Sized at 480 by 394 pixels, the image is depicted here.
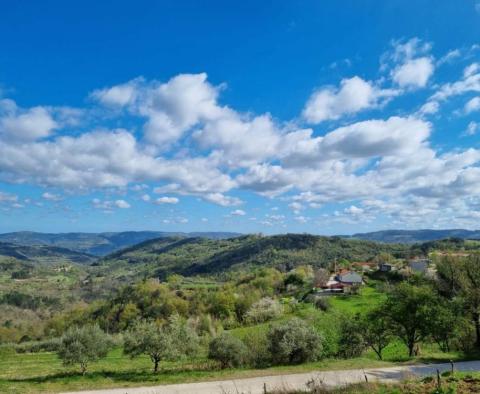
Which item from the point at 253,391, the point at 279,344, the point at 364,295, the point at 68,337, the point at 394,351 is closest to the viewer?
the point at 253,391

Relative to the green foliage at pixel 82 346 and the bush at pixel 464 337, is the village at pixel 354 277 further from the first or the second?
the green foliage at pixel 82 346

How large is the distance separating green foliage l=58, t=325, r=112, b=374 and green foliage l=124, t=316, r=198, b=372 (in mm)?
2092

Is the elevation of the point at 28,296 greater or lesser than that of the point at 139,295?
lesser

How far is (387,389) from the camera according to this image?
50.9 ft

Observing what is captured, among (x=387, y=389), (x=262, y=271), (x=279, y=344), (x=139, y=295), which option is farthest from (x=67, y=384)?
(x=262, y=271)

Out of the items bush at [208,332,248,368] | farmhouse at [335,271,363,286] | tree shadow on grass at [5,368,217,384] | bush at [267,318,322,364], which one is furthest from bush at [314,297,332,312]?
tree shadow on grass at [5,368,217,384]

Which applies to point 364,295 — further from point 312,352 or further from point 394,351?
point 312,352

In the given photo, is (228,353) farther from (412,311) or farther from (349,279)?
(349,279)

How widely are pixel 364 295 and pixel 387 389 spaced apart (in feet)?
234

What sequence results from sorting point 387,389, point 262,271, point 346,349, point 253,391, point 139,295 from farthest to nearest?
point 262,271 → point 139,295 → point 346,349 → point 253,391 → point 387,389

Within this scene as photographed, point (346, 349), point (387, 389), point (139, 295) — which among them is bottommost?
point (139, 295)

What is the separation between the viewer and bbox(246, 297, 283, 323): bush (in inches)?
3039

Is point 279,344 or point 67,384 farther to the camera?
point 279,344

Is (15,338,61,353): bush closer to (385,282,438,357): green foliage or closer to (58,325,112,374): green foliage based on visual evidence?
(58,325,112,374): green foliage
